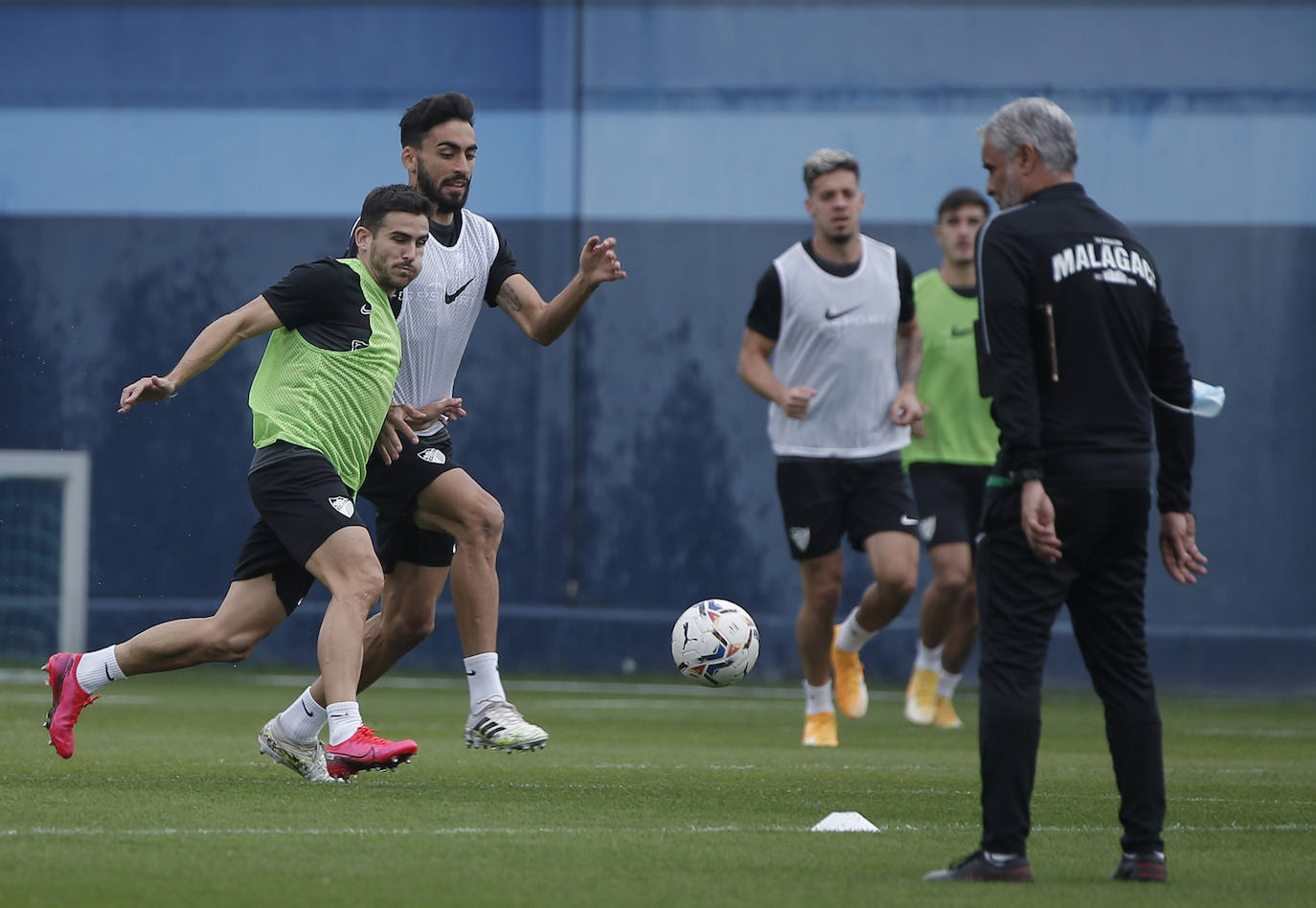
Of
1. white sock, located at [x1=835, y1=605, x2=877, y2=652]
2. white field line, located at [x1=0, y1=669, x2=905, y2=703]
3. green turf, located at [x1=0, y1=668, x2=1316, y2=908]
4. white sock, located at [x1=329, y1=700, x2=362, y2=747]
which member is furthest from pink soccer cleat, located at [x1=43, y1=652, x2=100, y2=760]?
white field line, located at [x1=0, y1=669, x2=905, y2=703]

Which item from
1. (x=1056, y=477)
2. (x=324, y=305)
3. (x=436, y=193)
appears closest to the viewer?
(x=1056, y=477)

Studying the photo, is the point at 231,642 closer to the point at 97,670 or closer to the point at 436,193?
the point at 97,670

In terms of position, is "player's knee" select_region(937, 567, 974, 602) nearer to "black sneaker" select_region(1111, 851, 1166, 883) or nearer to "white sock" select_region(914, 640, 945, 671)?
"white sock" select_region(914, 640, 945, 671)

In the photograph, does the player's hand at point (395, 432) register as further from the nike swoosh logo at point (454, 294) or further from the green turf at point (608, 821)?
the green turf at point (608, 821)

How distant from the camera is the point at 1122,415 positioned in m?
4.53

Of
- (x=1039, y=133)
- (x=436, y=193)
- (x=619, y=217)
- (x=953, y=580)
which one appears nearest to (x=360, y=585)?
(x=436, y=193)

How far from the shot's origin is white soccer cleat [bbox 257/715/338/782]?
6.47m

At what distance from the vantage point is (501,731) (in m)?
6.54

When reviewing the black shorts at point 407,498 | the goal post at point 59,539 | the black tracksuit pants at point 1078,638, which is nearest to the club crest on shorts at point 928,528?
the black shorts at point 407,498

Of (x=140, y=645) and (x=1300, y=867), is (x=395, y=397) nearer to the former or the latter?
(x=140, y=645)

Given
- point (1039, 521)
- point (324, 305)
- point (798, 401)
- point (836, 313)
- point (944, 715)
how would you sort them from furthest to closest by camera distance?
point (944, 715) → point (836, 313) → point (798, 401) → point (324, 305) → point (1039, 521)

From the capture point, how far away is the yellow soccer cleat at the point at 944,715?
1032cm

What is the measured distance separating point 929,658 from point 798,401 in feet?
7.16

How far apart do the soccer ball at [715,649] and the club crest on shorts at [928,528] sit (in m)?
2.69
